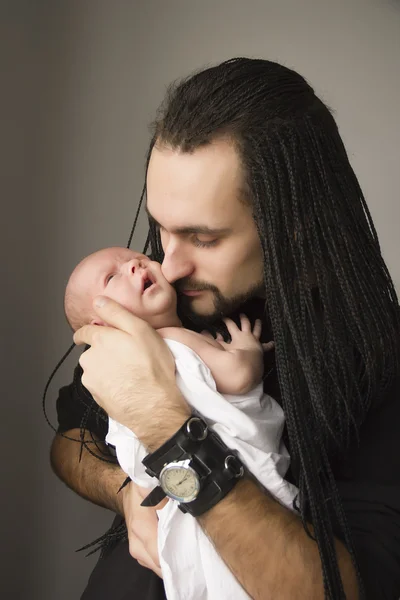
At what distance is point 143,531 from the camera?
50.1 inches

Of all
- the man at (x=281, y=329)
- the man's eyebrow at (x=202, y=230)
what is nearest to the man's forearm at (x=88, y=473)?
the man at (x=281, y=329)

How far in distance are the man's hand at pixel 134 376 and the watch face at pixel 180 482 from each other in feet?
0.18

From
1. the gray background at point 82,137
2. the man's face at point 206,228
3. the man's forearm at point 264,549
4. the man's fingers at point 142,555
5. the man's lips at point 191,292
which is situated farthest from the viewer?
the gray background at point 82,137

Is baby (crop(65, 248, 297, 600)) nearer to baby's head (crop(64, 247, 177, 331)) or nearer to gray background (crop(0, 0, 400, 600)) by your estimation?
baby's head (crop(64, 247, 177, 331))

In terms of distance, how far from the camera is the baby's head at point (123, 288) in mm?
1409

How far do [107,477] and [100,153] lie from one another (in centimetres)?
101

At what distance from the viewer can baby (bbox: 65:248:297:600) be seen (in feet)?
3.82

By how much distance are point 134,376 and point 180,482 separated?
0.21m

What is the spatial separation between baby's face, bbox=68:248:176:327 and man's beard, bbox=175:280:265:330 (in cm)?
5

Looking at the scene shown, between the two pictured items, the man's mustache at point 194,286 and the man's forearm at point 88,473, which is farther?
the man's forearm at point 88,473

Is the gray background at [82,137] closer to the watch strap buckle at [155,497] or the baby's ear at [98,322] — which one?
A: the baby's ear at [98,322]

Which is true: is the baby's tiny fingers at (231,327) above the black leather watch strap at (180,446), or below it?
above

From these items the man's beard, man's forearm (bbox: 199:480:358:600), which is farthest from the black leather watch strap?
the man's beard

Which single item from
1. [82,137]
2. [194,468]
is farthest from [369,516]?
[82,137]
